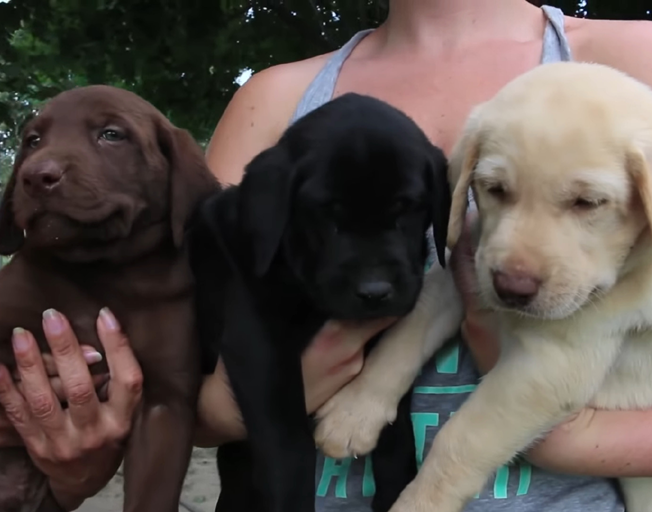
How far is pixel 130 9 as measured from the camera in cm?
409

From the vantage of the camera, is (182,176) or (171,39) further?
(171,39)

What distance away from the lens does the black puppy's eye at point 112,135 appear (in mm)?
1827

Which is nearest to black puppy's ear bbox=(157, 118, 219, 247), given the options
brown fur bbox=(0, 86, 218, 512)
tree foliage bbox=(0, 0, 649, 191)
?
brown fur bbox=(0, 86, 218, 512)

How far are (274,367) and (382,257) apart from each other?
31 cm

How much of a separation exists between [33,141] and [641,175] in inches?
48.6

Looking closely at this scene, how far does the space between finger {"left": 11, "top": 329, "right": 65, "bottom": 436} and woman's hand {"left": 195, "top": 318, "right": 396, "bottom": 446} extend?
0.31 metres

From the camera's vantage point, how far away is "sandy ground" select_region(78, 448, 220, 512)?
440 centimetres

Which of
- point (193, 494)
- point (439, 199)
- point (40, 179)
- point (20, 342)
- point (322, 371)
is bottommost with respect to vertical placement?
point (193, 494)

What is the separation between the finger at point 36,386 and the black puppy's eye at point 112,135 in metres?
0.44

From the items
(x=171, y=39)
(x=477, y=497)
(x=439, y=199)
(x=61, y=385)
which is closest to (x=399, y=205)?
(x=439, y=199)

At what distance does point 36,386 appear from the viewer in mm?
1793

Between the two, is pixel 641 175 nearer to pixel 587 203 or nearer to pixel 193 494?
pixel 587 203

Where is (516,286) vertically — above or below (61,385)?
above

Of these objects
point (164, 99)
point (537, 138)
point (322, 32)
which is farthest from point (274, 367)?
point (164, 99)
